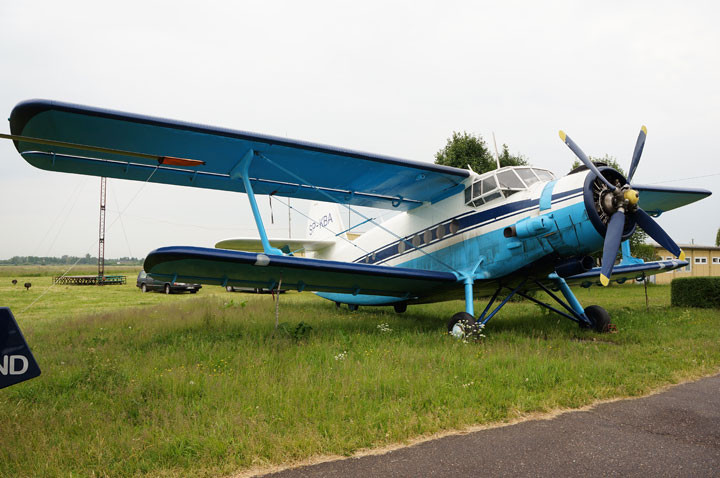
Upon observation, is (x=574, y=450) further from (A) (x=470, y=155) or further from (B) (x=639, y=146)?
(A) (x=470, y=155)

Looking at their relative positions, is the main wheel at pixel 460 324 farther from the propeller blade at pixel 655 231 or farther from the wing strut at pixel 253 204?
the wing strut at pixel 253 204

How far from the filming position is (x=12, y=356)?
9.06ft

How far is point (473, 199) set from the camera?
30.3 ft

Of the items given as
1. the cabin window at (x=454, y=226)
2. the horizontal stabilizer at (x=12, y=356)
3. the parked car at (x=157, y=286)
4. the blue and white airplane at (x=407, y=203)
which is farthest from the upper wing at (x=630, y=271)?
the parked car at (x=157, y=286)

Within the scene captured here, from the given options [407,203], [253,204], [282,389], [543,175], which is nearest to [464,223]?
[543,175]

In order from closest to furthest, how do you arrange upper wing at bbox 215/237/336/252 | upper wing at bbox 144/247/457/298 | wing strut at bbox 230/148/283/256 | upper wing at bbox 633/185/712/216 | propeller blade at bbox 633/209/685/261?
upper wing at bbox 144/247/457/298 → propeller blade at bbox 633/209/685/261 → wing strut at bbox 230/148/283/256 → upper wing at bbox 633/185/712/216 → upper wing at bbox 215/237/336/252

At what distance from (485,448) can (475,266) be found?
5.70 metres

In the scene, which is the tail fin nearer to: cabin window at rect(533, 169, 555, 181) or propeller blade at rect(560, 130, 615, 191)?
cabin window at rect(533, 169, 555, 181)

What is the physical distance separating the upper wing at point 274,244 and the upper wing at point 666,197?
9.44 metres

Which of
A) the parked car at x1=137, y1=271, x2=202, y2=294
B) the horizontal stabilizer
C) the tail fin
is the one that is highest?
the tail fin

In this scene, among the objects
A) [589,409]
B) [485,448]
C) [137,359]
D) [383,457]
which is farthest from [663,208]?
[137,359]

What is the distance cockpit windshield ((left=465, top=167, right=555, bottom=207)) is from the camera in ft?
28.2

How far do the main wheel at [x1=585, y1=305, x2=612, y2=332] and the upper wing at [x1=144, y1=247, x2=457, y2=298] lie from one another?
10.5 feet

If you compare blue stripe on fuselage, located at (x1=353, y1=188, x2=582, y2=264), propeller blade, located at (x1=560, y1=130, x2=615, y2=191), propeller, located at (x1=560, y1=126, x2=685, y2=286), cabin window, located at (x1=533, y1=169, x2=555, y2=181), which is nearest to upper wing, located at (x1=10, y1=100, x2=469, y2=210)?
blue stripe on fuselage, located at (x1=353, y1=188, x2=582, y2=264)
